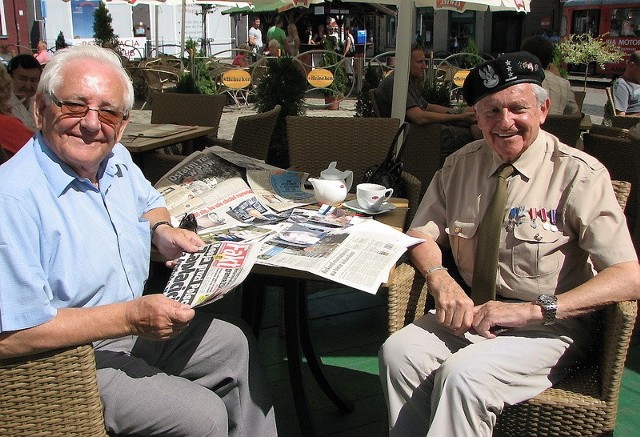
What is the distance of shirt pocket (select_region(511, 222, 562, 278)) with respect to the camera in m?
1.93

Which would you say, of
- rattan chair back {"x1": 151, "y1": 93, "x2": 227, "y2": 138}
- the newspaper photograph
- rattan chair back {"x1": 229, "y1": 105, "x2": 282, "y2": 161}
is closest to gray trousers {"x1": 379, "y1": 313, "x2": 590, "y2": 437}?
the newspaper photograph

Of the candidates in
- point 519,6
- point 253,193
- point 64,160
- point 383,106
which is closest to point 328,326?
point 253,193

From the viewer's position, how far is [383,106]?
518 centimetres

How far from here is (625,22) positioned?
1898 cm

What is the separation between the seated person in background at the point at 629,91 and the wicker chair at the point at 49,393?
5.86m

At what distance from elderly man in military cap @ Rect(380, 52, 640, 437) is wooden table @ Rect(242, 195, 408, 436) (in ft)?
0.98

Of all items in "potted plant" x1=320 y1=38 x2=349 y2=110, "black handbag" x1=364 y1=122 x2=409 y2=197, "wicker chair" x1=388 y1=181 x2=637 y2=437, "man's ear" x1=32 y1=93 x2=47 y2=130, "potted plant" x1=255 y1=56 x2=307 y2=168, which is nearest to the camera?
"man's ear" x1=32 y1=93 x2=47 y2=130

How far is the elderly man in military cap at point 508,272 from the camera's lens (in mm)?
1785

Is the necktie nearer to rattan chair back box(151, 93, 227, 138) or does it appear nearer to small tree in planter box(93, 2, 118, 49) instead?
rattan chair back box(151, 93, 227, 138)

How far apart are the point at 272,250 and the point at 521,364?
75 centimetres

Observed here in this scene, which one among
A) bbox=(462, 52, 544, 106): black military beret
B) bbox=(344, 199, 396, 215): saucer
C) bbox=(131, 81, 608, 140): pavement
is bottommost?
bbox=(131, 81, 608, 140): pavement

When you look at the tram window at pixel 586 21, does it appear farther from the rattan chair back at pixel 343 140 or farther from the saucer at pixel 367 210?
the saucer at pixel 367 210

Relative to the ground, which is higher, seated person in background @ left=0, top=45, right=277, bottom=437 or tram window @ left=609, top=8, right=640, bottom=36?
tram window @ left=609, top=8, right=640, bottom=36

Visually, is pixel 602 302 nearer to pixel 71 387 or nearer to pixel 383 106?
pixel 71 387
